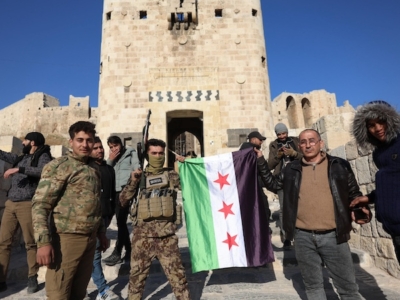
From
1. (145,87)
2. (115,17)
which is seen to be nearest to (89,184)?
(145,87)

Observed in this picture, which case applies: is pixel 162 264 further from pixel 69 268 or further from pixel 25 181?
pixel 25 181

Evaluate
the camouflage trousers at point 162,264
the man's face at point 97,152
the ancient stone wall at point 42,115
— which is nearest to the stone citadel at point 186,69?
the man's face at point 97,152

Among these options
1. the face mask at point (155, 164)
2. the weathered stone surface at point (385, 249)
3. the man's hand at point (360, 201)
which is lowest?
the weathered stone surface at point (385, 249)

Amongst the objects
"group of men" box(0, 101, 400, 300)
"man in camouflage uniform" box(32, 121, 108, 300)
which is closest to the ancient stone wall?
"group of men" box(0, 101, 400, 300)

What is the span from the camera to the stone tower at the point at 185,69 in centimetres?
1066

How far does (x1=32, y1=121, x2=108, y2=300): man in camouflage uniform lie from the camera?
2031 millimetres

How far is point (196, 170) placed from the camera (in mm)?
3453

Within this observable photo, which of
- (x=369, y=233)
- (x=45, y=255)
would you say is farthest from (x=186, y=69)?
(x=45, y=255)

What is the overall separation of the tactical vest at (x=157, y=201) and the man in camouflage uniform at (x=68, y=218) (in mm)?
524

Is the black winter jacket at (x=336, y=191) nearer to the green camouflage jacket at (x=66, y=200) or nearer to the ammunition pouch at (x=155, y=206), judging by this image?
the ammunition pouch at (x=155, y=206)

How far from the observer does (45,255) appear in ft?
6.39

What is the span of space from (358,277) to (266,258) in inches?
59.3

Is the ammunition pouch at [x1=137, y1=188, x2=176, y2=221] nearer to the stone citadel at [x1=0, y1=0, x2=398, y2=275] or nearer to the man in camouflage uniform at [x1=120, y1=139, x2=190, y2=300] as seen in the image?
the man in camouflage uniform at [x1=120, y1=139, x2=190, y2=300]

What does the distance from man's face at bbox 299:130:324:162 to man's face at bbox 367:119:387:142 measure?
1.42 ft
